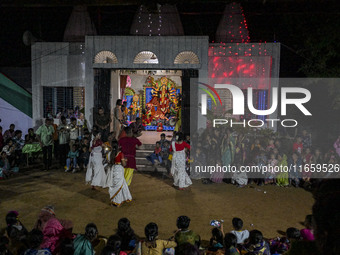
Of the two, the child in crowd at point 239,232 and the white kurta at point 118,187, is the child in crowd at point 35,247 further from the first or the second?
the white kurta at point 118,187

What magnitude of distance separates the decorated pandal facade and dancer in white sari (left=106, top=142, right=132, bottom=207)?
944cm

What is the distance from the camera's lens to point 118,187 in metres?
7.39

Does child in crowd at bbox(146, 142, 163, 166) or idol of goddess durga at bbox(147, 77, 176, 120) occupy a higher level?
idol of goddess durga at bbox(147, 77, 176, 120)

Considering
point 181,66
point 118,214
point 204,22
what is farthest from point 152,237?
point 204,22

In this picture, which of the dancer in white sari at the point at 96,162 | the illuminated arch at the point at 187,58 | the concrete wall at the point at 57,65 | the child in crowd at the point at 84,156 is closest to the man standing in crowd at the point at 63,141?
the child in crowd at the point at 84,156

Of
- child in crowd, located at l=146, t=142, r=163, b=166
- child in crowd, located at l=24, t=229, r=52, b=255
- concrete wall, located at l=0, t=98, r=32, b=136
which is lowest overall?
child in crowd, located at l=24, t=229, r=52, b=255

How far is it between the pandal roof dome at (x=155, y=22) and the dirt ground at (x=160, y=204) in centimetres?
816

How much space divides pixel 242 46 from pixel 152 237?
10.9m

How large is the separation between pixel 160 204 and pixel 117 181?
3.96ft

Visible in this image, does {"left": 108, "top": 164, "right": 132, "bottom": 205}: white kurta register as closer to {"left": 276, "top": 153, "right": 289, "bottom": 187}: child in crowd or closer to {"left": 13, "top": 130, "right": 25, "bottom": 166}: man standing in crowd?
{"left": 276, "top": 153, "right": 289, "bottom": 187}: child in crowd

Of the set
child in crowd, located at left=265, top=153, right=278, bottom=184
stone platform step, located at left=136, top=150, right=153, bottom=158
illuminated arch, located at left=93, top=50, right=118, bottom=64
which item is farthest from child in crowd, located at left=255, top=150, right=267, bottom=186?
illuminated arch, located at left=93, top=50, right=118, bottom=64

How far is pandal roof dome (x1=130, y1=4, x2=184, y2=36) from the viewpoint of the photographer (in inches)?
591

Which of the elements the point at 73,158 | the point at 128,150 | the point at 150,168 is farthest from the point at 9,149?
the point at 128,150

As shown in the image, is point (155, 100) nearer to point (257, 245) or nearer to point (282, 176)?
point (282, 176)
